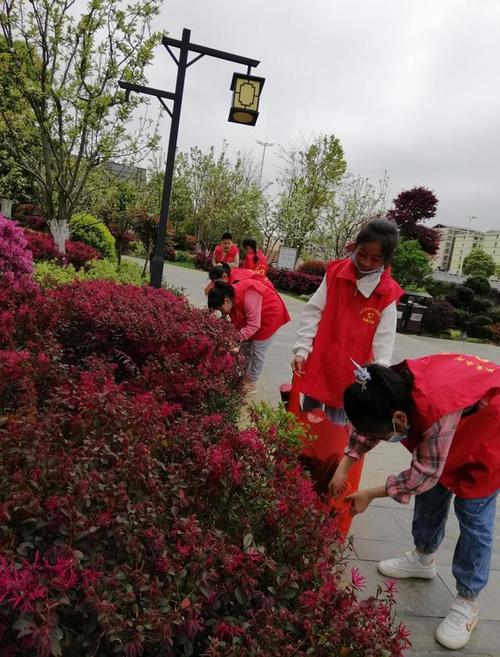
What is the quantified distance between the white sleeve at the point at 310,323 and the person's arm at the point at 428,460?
47.2 inches

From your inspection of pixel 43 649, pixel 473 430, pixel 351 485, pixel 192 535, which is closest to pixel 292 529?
pixel 192 535

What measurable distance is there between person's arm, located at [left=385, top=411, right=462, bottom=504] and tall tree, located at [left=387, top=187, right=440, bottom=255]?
29579 millimetres

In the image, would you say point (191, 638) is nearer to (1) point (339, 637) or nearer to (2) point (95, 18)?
(1) point (339, 637)

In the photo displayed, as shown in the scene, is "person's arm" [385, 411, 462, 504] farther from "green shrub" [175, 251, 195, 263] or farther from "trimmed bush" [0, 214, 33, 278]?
"green shrub" [175, 251, 195, 263]

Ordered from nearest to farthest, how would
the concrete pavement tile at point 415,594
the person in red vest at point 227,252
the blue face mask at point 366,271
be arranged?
the concrete pavement tile at point 415,594 → the blue face mask at point 366,271 → the person in red vest at point 227,252

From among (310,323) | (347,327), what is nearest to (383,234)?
(347,327)

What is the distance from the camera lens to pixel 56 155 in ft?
24.0

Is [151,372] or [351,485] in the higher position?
[151,372]

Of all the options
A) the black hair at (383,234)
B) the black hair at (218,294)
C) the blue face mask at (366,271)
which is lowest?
the black hair at (218,294)

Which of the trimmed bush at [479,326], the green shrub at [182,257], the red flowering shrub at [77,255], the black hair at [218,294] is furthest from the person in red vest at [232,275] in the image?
the green shrub at [182,257]

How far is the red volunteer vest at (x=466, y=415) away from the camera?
1805 millimetres

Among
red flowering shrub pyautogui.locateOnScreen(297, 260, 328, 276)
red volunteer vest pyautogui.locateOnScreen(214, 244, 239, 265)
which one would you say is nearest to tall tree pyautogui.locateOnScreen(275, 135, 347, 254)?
red flowering shrub pyautogui.locateOnScreen(297, 260, 328, 276)

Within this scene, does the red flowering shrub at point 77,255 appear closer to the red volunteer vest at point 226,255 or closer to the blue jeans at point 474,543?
the red volunteer vest at point 226,255

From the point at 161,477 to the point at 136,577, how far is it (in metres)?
0.53
